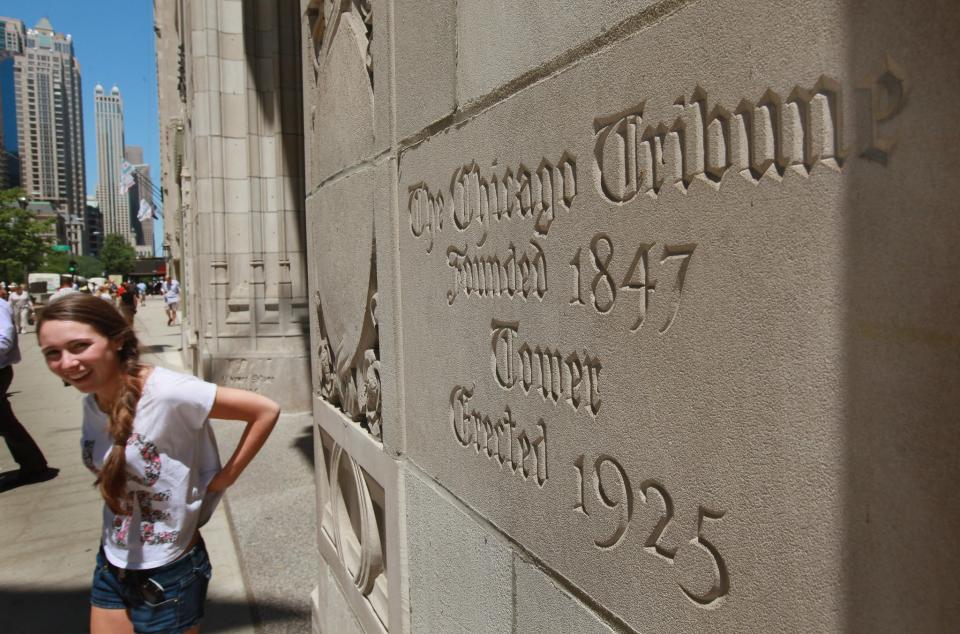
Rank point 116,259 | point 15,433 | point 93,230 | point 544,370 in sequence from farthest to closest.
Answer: point 93,230
point 116,259
point 15,433
point 544,370

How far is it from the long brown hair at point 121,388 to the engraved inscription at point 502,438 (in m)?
1.15

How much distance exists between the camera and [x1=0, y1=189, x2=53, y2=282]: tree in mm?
44344

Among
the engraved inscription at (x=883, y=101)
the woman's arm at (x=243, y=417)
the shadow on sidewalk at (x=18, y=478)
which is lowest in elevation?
the shadow on sidewalk at (x=18, y=478)

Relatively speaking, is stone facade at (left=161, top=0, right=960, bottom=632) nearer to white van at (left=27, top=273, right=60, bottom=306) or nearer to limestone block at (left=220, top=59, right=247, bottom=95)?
limestone block at (left=220, top=59, right=247, bottom=95)

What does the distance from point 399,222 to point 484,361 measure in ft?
2.39

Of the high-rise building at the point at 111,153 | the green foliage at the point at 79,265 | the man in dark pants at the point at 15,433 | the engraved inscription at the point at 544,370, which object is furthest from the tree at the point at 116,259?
the engraved inscription at the point at 544,370

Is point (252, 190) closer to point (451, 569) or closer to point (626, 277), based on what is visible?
point (451, 569)

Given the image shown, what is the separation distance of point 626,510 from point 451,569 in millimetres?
936

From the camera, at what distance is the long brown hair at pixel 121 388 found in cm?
232

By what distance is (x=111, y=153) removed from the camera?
174125 mm

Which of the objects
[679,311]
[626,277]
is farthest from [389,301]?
[679,311]

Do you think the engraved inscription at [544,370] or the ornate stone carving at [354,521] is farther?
the ornate stone carving at [354,521]

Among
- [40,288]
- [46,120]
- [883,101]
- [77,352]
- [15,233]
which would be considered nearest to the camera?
[883,101]

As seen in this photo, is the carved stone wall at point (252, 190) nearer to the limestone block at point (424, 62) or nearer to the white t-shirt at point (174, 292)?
the limestone block at point (424, 62)
